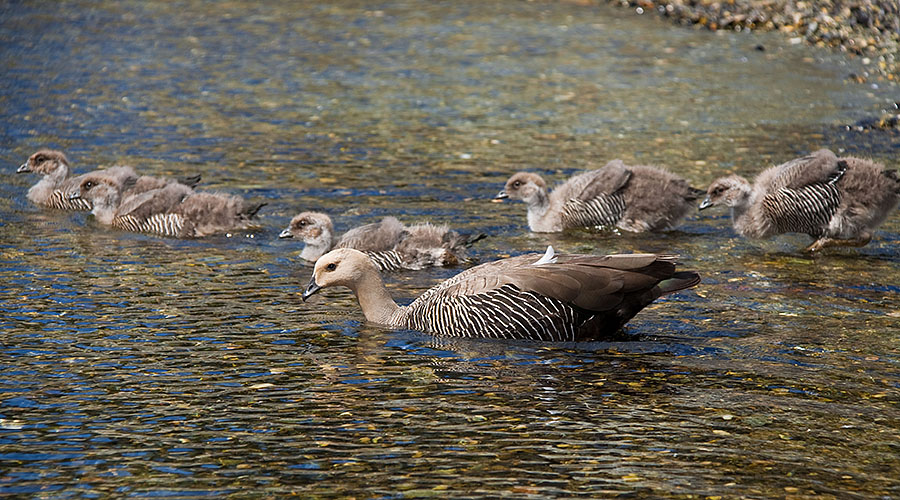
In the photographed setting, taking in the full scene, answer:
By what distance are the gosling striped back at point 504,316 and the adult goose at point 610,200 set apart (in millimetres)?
3931

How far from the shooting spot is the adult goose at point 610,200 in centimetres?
1278

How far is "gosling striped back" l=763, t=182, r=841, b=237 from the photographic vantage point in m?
11.8

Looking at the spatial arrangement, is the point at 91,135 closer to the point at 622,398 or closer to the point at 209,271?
the point at 209,271

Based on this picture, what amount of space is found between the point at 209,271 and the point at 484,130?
6982 millimetres

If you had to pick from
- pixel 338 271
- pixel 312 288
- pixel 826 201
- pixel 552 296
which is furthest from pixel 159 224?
pixel 826 201

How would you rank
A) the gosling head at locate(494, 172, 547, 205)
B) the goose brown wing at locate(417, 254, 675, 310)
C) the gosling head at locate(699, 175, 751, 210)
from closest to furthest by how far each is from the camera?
1. the goose brown wing at locate(417, 254, 675, 310)
2. the gosling head at locate(699, 175, 751, 210)
3. the gosling head at locate(494, 172, 547, 205)

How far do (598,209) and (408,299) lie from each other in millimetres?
3215

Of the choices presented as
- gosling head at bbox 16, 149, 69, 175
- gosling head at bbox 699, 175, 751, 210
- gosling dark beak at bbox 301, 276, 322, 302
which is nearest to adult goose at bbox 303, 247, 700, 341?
gosling dark beak at bbox 301, 276, 322, 302

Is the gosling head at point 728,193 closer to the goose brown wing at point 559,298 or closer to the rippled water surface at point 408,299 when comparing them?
the rippled water surface at point 408,299

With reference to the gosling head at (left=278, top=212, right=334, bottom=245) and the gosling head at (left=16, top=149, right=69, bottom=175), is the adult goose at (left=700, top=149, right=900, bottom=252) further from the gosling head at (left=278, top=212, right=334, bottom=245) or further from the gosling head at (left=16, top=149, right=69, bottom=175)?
the gosling head at (left=16, top=149, right=69, bottom=175)

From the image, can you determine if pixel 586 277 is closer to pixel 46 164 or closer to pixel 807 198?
pixel 807 198

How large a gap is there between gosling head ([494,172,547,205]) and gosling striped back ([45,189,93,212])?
178 inches

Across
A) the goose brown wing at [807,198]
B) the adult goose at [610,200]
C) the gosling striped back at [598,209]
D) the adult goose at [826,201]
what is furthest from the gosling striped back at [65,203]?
the goose brown wing at [807,198]

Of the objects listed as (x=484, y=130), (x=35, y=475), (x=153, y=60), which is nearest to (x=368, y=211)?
(x=484, y=130)
